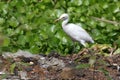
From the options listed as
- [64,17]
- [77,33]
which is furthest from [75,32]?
[64,17]

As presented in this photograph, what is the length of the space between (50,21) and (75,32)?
2.32ft

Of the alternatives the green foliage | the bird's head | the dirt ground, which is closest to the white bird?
the bird's head

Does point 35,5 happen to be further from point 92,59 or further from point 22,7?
point 92,59

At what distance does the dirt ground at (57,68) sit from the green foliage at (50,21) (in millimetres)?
2279

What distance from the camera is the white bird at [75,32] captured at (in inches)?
316

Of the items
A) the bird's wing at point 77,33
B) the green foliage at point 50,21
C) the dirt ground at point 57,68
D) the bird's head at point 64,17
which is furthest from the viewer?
the bird's head at point 64,17

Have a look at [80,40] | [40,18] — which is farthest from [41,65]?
[40,18]

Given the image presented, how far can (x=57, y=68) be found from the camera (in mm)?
5301

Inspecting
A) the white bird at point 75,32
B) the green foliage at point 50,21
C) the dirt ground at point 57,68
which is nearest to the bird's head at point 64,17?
the white bird at point 75,32

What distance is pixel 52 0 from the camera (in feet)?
31.0

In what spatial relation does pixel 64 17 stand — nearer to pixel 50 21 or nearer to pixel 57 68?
pixel 50 21

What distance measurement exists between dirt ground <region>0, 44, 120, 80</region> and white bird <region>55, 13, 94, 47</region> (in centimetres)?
217

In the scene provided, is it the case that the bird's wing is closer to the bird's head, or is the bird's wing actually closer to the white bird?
the white bird

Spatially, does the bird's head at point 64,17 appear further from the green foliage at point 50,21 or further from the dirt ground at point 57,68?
the dirt ground at point 57,68
